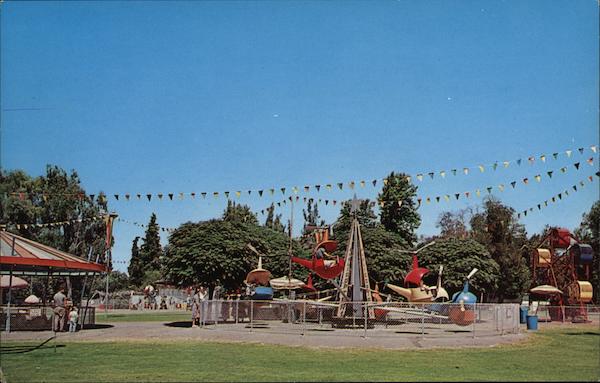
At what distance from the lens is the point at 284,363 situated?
14.4m

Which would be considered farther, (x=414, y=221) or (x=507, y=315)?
(x=414, y=221)

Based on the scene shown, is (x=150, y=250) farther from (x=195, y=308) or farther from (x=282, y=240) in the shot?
(x=195, y=308)

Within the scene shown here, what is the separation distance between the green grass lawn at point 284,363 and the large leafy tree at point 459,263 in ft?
86.0

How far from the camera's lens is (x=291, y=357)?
51.2 feet

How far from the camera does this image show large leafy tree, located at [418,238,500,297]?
45.4 meters

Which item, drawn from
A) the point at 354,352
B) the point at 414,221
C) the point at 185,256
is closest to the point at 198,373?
the point at 354,352

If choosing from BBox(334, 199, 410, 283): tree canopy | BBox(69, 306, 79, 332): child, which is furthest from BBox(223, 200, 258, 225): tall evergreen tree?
BBox(69, 306, 79, 332): child

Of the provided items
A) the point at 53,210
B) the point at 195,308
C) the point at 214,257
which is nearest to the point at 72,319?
the point at 195,308

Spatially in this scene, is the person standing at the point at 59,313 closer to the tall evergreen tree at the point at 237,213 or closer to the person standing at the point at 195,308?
the person standing at the point at 195,308

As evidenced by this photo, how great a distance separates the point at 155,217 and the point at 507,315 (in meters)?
78.3

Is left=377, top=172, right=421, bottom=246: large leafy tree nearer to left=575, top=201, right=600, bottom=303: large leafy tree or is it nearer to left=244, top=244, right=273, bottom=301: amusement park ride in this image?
left=575, top=201, right=600, bottom=303: large leafy tree

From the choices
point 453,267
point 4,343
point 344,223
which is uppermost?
point 344,223

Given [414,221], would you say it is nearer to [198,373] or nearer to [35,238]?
[35,238]

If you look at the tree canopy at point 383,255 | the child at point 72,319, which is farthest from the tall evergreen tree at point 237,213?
the child at point 72,319
